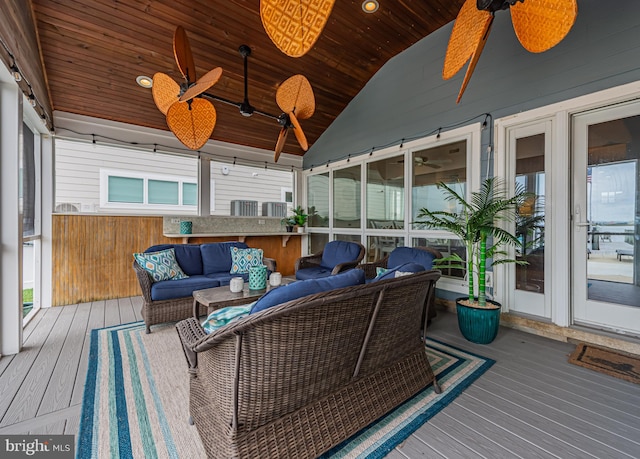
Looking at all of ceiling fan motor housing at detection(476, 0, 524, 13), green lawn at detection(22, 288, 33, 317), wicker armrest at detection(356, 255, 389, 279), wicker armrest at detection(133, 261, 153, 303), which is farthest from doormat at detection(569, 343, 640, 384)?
green lawn at detection(22, 288, 33, 317)

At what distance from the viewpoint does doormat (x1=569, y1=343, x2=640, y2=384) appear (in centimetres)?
220

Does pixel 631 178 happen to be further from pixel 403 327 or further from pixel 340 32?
pixel 340 32

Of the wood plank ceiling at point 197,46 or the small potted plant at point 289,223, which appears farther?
the small potted plant at point 289,223

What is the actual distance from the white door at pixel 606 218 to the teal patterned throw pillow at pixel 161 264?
4464 millimetres

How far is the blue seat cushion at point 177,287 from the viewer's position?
3059mm

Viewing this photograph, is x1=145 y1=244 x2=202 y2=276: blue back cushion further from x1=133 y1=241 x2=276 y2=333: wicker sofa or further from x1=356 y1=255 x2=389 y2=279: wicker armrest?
x1=356 y1=255 x2=389 y2=279: wicker armrest

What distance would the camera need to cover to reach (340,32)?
3818 millimetres

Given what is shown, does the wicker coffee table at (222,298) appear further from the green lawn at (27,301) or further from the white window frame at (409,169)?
the green lawn at (27,301)

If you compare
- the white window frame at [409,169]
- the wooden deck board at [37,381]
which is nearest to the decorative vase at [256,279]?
the wooden deck board at [37,381]

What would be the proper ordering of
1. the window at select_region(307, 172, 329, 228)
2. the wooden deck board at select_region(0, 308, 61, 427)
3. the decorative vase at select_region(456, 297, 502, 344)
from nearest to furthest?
1. the wooden deck board at select_region(0, 308, 61, 427)
2. the decorative vase at select_region(456, 297, 502, 344)
3. the window at select_region(307, 172, 329, 228)

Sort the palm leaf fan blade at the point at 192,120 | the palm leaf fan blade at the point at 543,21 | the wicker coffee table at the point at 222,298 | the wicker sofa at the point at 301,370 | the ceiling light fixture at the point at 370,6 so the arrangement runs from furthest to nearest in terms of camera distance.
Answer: the ceiling light fixture at the point at 370,6, the palm leaf fan blade at the point at 192,120, the wicker coffee table at the point at 222,298, the palm leaf fan blade at the point at 543,21, the wicker sofa at the point at 301,370

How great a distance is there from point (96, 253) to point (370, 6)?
5122 millimetres

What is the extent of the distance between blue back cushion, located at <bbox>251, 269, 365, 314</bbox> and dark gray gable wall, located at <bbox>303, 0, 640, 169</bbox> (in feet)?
10.1

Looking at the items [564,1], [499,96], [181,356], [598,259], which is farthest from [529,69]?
[181,356]
